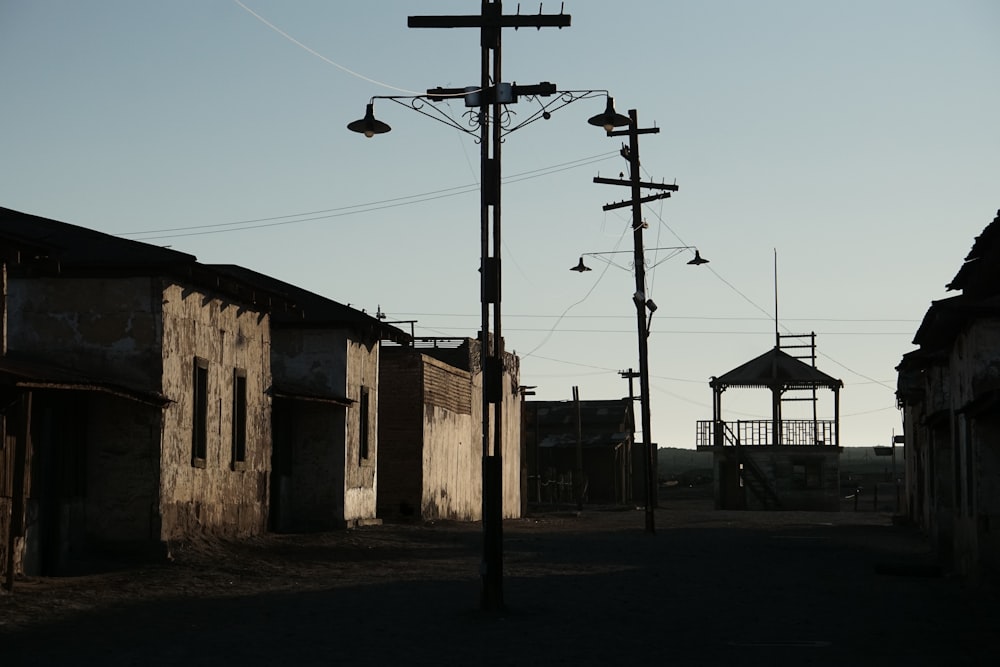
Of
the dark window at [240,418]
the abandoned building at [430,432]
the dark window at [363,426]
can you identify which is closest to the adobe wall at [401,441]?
the abandoned building at [430,432]

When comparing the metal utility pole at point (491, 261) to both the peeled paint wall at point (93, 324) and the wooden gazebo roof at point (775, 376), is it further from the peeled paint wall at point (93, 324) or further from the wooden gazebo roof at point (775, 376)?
the wooden gazebo roof at point (775, 376)

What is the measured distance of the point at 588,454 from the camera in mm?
67500

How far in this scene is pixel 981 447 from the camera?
18125mm

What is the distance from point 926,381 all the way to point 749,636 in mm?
15592

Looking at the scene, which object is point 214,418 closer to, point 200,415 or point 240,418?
point 200,415

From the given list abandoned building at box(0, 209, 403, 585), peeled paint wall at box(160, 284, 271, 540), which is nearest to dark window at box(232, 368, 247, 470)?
abandoned building at box(0, 209, 403, 585)

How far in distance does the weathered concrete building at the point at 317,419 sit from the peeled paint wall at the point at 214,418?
3.36 meters

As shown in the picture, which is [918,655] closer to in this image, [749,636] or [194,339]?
[749,636]

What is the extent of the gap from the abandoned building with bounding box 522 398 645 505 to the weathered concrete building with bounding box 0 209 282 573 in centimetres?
4204

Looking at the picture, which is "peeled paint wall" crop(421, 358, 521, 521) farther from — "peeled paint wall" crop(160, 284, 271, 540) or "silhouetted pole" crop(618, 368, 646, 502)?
"silhouetted pole" crop(618, 368, 646, 502)

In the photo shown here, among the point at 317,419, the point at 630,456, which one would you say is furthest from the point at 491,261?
the point at 630,456

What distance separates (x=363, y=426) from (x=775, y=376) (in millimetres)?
24989

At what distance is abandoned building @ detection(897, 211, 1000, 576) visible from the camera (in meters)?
17.9

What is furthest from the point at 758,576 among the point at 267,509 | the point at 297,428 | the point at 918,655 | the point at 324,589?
the point at 297,428
